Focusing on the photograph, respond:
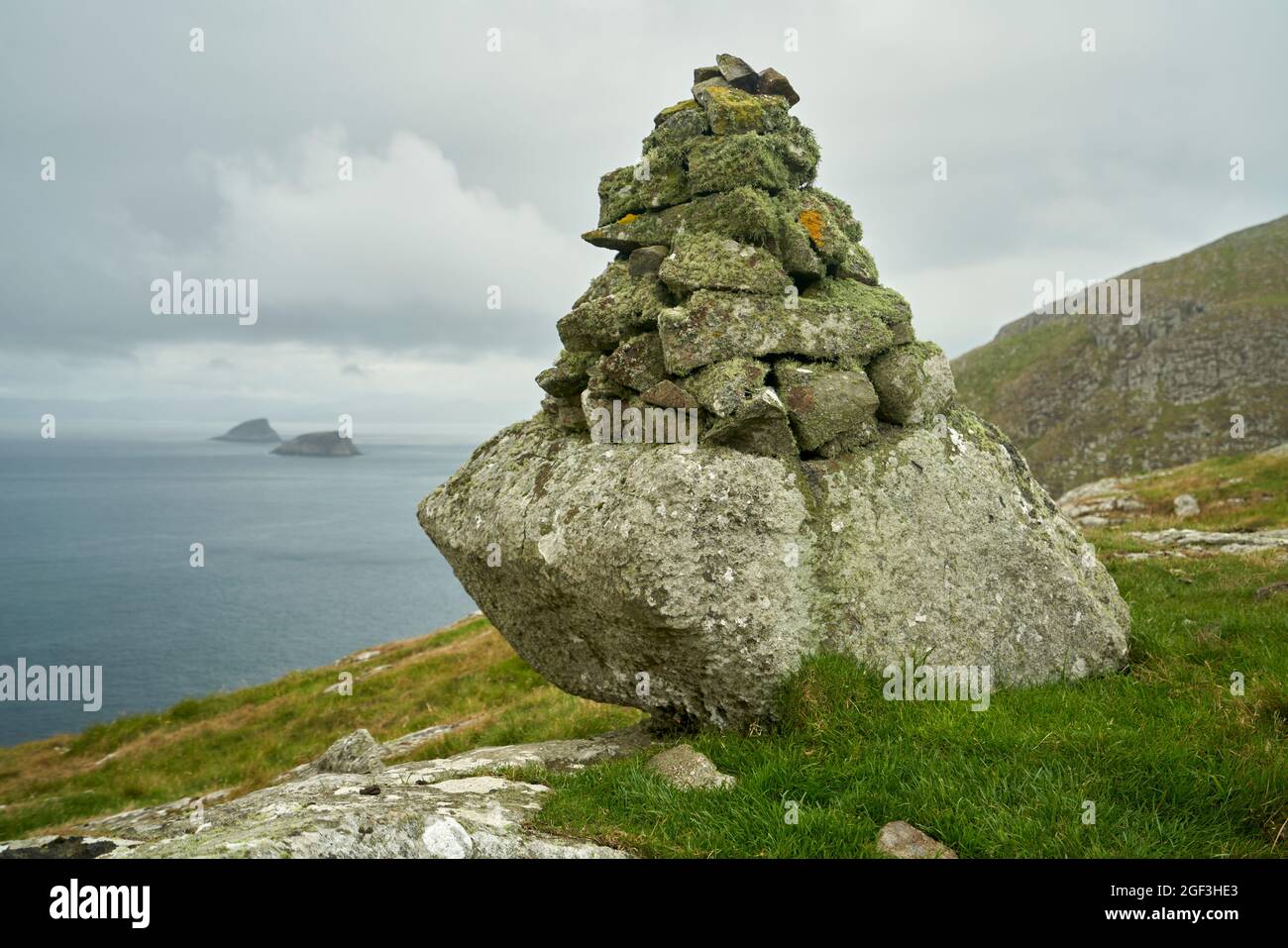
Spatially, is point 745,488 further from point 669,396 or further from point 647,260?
point 647,260

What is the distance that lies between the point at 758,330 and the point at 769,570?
348cm

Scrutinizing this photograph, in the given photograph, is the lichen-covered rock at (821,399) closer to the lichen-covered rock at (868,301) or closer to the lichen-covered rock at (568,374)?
the lichen-covered rock at (868,301)

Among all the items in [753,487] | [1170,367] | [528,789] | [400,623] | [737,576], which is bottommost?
[400,623]

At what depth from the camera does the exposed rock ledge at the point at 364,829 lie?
5590mm

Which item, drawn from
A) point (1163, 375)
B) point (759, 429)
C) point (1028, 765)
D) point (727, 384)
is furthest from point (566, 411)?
point (1163, 375)

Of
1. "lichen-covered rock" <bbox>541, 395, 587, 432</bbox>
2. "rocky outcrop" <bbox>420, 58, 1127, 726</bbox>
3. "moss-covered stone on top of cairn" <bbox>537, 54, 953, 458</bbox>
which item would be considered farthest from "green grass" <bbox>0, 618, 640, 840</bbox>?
"moss-covered stone on top of cairn" <bbox>537, 54, 953, 458</bbox>

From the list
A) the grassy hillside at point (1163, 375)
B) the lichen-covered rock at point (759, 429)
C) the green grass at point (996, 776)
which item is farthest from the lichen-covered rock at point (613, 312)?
the grassy hillside at point (1163, 375)

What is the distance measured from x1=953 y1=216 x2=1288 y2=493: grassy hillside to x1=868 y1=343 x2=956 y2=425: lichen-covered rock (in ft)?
338

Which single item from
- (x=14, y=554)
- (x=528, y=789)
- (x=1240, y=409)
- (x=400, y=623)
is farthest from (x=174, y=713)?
(x=14, y=554)

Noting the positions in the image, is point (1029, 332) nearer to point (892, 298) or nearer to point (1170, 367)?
point (1170, 367)

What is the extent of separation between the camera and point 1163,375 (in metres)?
110

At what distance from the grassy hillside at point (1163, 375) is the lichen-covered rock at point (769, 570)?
340ft

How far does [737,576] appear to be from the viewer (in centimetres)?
900
